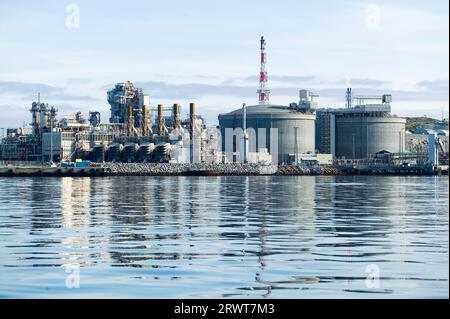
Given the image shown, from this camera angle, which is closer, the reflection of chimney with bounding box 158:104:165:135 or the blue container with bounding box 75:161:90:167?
the blue container with bounding box 75:161:90:167

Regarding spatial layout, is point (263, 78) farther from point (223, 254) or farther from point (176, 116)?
point (223, 254)

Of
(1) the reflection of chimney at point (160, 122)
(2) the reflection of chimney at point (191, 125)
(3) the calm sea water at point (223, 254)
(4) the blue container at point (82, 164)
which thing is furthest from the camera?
(1) the reflection of chimney at point (160, 122)

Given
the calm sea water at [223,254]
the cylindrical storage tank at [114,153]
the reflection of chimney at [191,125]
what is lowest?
the calm sea water at [223,254]

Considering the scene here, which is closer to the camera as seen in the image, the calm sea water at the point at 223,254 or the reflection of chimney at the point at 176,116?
the calm sea water at the point at 223,254

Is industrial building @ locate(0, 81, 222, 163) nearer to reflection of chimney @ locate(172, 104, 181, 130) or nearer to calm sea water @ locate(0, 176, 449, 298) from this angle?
reflection of chimney @ locate(172, 104, 181, 130)

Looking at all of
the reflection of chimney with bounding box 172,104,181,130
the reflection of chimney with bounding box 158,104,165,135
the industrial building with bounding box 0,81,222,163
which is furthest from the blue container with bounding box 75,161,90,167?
the reflection of chimney with bounding box 172,104,181,130

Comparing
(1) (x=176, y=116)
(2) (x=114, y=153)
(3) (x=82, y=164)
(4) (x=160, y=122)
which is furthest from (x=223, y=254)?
(4) (x=160, y=122)

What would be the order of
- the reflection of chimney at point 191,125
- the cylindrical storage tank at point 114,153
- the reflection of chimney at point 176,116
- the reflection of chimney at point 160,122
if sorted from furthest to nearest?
the cylindrical storage tank at point 114,153 < the reflection of chimney at point 160,122 < the reflection of chimney at point 176,116 < the reflection of chimney at point 191,125

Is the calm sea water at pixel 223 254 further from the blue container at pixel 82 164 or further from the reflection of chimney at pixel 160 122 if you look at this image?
the reflection of chimney at pixel 160 122

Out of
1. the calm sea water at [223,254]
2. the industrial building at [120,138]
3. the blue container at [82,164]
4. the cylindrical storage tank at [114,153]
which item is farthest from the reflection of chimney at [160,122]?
the calm sea water at [223,254]

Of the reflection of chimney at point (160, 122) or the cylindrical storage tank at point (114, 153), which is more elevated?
the reflection of chimney at point (160, 122)

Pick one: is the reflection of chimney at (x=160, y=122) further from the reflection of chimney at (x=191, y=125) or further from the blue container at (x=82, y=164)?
the blue container at (x=82, y=164)

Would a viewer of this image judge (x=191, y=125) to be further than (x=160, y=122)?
No
